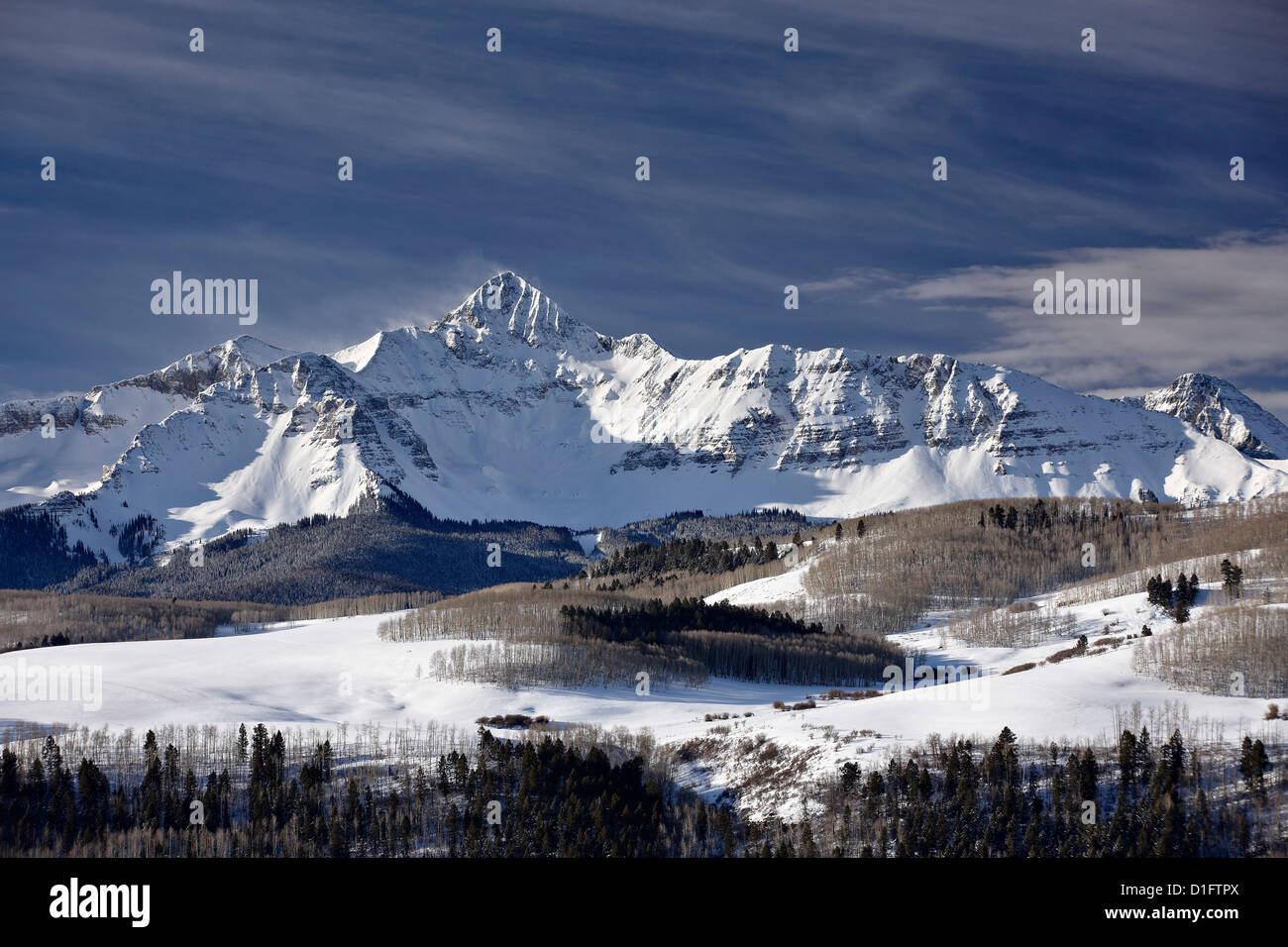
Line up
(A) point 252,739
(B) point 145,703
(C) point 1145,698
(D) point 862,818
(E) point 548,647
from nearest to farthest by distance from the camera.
Answer: (D) point 862,818
(C) point 1145,698
(A) point 252,739
(B) point 145,703
(E) point 548,647

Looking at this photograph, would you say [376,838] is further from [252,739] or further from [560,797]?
[252,739]

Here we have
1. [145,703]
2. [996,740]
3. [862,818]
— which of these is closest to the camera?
[862,818]
